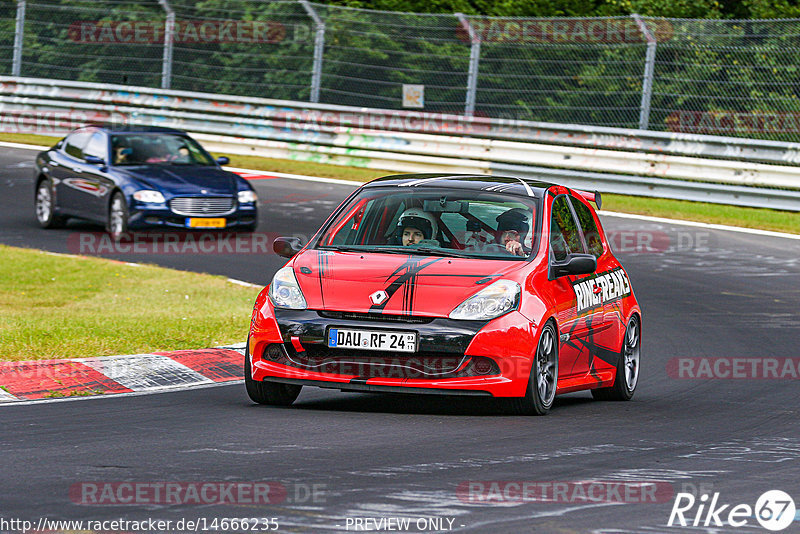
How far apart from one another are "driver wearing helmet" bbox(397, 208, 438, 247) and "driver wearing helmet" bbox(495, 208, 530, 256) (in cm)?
42

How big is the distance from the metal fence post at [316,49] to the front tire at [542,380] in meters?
19.4

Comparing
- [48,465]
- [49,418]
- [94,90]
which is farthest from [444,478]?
[94,90]

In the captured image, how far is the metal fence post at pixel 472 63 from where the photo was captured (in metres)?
25.4

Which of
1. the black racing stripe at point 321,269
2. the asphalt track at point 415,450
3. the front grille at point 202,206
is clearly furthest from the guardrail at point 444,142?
the black racing stripe at point 321,269

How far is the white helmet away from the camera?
30.7ft

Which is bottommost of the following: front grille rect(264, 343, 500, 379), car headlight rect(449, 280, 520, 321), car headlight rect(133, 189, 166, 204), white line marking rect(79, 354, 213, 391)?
car headlight rect(133, 189, 166, 204)

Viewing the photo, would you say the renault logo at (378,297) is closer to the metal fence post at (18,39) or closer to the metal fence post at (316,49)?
the metal fence post at (316,49)

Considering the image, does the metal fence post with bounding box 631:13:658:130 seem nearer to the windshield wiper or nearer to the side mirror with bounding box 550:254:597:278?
the side mirror with bounding box 550:254:597:278

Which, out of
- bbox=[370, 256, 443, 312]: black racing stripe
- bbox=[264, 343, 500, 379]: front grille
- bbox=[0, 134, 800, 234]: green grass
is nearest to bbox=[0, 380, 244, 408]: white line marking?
bbox=[264, 343, 500, 379]: front grille

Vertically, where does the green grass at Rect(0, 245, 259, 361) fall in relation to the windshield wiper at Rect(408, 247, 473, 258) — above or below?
below

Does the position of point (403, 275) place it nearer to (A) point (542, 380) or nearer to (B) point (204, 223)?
(A) point (542, 380)

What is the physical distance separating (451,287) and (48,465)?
8.91 ft

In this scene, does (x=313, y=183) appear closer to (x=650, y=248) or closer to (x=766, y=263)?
(x=650, y=248)

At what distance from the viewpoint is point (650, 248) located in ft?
62.2
